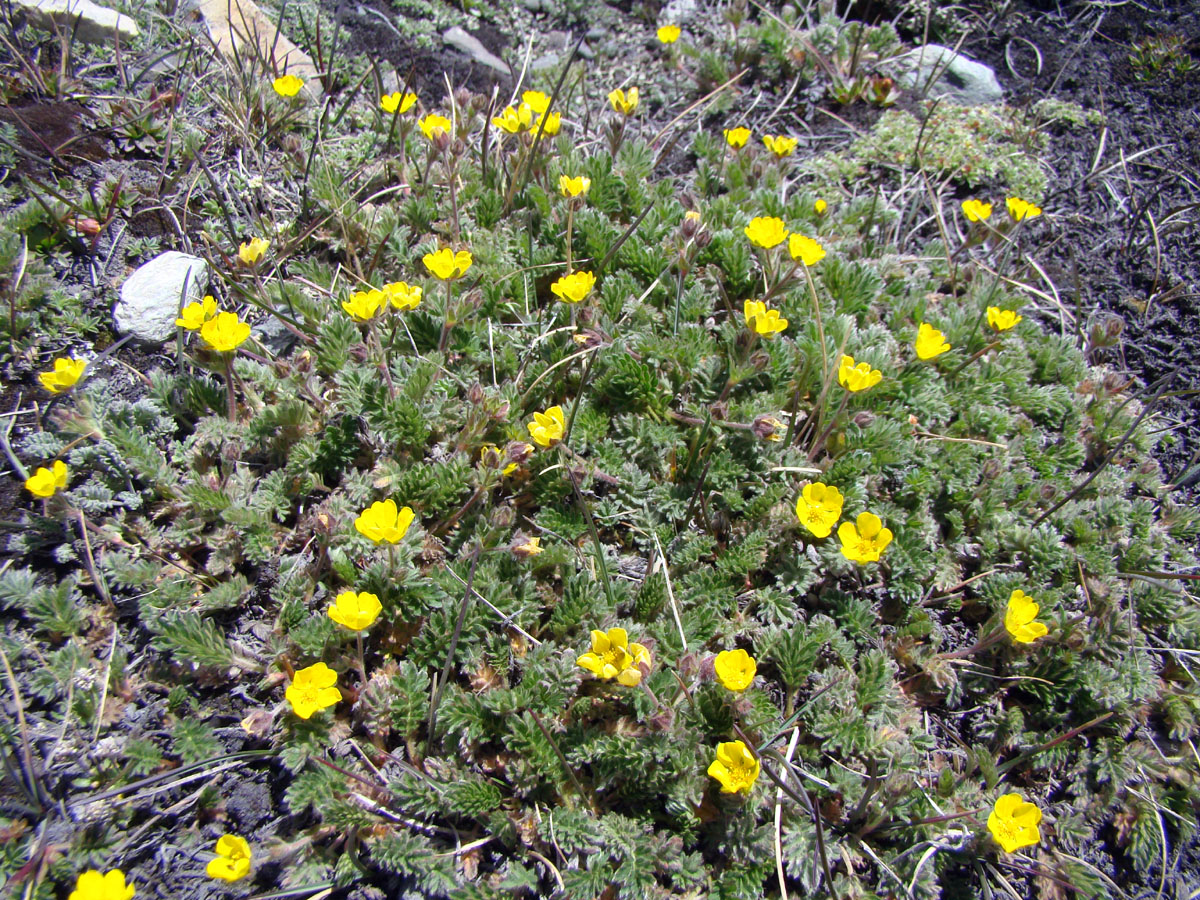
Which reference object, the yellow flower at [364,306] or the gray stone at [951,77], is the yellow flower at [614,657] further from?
the gray stone at [951,77]

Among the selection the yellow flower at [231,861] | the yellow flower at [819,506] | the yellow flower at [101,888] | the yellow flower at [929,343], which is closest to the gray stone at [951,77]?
the yellow flower at [929,343]

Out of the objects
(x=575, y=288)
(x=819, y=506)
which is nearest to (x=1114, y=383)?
(x=819, y=506)

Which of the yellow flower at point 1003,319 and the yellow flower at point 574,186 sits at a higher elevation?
the yellow flower at point 1003,319

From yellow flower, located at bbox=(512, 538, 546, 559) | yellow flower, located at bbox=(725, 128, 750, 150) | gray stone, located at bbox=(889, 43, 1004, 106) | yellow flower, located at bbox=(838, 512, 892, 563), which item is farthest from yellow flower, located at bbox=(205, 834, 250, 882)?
gray stone, located at bbox=(889, 43, 1004, 106)

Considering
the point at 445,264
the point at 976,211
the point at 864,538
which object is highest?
the point at 976,211

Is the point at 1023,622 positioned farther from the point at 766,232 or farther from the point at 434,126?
the point at 434,126

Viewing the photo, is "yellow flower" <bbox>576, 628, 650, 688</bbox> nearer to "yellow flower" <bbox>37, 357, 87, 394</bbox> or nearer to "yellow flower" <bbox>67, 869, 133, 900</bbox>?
"yellow flower" <bbox>67, 869, 133, 900</bbox>

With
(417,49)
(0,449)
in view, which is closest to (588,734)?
(0,449)
